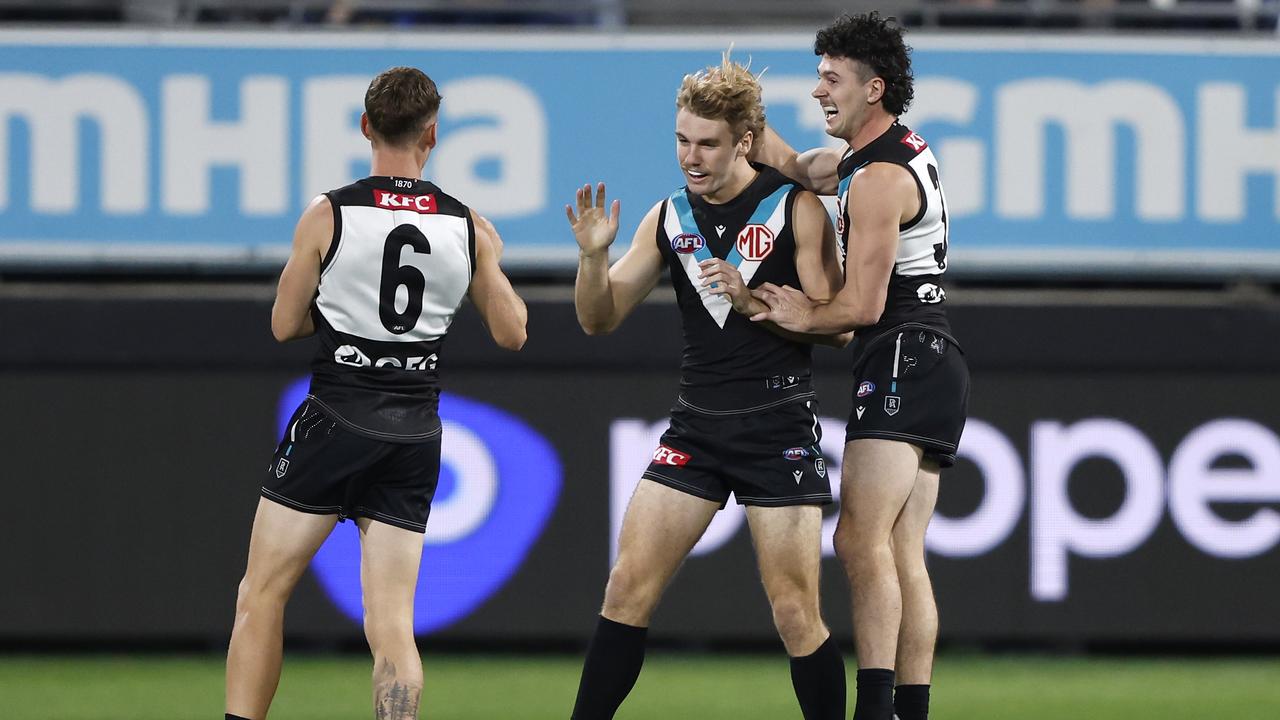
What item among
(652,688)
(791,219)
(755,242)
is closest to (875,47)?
(791,219)

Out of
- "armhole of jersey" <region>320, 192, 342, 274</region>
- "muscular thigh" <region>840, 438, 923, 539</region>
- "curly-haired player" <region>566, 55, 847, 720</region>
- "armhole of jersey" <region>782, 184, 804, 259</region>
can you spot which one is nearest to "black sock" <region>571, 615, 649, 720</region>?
"curly-haired player" <region>566, 55, 847, 720</region>

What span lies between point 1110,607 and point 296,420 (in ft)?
16.2

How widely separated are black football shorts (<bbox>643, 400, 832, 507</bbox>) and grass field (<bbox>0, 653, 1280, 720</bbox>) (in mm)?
2021

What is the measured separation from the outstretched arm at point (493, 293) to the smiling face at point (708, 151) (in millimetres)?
623

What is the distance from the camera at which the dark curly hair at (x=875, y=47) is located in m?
5.23

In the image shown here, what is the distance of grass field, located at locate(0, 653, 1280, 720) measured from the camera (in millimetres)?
6844

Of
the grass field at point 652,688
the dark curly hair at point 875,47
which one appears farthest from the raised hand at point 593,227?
the grass field at point 652,688

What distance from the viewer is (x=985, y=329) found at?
839cm

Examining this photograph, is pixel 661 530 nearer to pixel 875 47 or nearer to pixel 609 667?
pixel 609 667

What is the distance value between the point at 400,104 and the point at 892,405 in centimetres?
178

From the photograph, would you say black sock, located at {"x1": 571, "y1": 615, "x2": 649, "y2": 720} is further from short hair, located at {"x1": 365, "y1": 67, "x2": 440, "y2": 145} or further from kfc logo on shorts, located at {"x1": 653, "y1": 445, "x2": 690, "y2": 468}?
short hair, located at {"x1": 365, "y1": 67, "x2": 440, "y2": 145}

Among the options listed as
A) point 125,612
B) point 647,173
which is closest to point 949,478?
point 647,173

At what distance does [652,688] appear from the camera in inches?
297

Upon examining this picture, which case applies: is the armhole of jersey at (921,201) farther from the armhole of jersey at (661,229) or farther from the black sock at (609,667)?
the black sock at (609,667)
